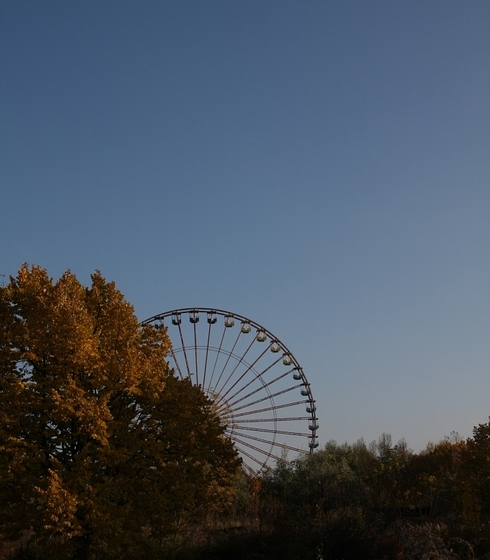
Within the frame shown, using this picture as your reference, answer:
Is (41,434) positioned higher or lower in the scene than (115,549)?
higher

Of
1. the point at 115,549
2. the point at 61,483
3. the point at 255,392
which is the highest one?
the point at 255,392

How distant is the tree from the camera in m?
16.7

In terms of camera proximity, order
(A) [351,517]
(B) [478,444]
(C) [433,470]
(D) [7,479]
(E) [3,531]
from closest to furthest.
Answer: (D) [7,479] < (E) [3,531] < (A) [351,517] < (B) [478,444] < (C) [433,470]

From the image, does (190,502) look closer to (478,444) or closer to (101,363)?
(101,363)

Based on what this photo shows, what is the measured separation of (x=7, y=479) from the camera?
1612 centimetres

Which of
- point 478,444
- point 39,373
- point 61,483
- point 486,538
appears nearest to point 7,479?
point 61,483

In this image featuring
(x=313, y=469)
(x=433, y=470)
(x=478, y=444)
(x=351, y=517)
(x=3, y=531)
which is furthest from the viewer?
(x=433, y=470)

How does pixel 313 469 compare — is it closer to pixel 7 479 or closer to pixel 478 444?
pixel 478 444

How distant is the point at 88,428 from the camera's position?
17.0 metres

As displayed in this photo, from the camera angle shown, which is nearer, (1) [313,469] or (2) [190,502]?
(2) [190,502]

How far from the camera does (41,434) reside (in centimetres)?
1775

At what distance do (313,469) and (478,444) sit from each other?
1163cm

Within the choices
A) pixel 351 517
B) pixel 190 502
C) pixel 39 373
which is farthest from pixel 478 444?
pixel 39 373

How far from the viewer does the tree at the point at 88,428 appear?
16.7 m
